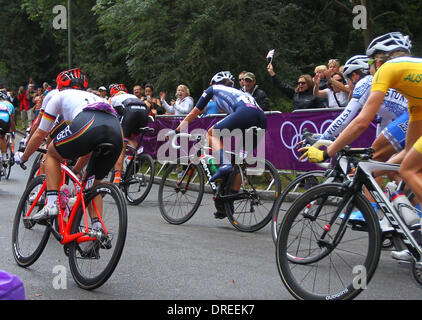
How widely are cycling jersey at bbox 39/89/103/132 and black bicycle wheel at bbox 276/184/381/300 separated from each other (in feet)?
7.21

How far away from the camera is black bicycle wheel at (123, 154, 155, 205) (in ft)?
33.1

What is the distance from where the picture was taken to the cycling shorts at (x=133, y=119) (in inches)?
414

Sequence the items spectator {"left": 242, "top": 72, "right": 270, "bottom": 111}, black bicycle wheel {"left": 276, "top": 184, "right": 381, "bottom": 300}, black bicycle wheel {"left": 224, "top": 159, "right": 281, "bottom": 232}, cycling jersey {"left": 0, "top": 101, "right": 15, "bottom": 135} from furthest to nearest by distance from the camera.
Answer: cycling jersey {"left": 0, "top": 101, "right": 15, "bottom": 135}, spectator {"left": 242, "top": 72, "right": 270, "bottom": 111}, black bicycle wheel {"left": 224, "top": 159, "right": 281, "bottom": 232}, black bicycle wheel {"left": 276, "top": 184, "right": 381, "bottom": 300}

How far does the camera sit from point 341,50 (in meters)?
24.5

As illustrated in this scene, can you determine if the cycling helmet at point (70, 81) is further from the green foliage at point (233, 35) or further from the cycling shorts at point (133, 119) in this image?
the green foliage at point (233, 35)

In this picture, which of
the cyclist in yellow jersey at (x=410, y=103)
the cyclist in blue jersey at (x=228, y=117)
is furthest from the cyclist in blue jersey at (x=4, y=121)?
the cyclist in yellow jersey at (x=410, y=103)

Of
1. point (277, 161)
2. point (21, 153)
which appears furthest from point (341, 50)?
point (21, 153)

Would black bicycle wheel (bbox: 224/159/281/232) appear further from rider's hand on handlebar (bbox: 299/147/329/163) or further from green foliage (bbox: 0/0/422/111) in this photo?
green foliage (bbox: 0/0/422/111)

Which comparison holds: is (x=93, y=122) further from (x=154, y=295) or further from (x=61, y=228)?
(x=154, y=295)

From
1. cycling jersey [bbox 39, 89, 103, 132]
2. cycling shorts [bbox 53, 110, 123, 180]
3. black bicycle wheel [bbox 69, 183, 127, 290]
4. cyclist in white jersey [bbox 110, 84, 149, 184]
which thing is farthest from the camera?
cyclist in white jersey [bbox 110, 84, 149, 184]

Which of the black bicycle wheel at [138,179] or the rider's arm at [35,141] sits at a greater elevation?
the rider's arm at [35,141]

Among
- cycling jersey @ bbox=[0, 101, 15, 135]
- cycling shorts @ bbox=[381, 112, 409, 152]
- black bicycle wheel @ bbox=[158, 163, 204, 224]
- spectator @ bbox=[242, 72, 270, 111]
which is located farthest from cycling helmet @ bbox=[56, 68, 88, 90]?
cycling jersey @ bbox=[0, 101, 15, 135]

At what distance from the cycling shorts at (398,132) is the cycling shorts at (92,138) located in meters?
2.71

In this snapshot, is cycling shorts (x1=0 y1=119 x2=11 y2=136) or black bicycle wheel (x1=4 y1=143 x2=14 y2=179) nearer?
cycling shorts (x1=0 y1=119 x2=11 y2=136)
